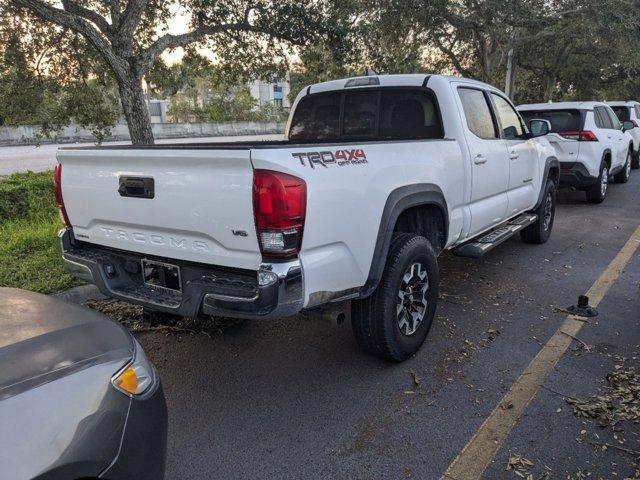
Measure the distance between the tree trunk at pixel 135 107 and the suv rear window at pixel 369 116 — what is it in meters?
2.90

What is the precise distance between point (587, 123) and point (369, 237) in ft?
24.3

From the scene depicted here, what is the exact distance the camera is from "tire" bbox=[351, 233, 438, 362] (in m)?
3.21

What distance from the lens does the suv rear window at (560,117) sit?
8742mm

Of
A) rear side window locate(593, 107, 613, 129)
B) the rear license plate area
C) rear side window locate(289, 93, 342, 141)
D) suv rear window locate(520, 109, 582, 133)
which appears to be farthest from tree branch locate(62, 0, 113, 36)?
rear side window locate(593, 107, 613, 129)

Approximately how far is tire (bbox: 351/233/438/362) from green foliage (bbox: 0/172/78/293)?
2.95 m

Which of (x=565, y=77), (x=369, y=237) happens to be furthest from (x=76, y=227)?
(x=565, y=77)

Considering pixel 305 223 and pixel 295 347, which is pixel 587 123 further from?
pixel 305 223

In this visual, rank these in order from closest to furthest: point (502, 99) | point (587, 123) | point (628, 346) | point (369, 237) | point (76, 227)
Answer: point (369, 237), point (76, 227), point (628, 346), point (502, 99), point (587, 123)

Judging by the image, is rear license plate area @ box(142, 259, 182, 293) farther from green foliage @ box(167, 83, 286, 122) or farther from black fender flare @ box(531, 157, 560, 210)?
green foliage @ box(167, 83, 286, 122)

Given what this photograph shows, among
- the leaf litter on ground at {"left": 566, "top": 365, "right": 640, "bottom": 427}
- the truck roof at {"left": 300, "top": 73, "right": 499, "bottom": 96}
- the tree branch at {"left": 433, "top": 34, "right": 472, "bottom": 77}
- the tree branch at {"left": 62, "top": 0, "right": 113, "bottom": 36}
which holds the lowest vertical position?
the leaf litter on ground at {"left": 566, "top": 365, "right": 640, "bottom": 427}

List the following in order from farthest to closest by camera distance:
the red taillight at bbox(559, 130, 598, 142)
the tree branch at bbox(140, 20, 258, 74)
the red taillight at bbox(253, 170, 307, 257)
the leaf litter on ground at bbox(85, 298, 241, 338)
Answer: the red taillight at bbox(559, 130, 598, 142) < the tree branch at bbox(140, 20, 258, 74) < the leaf litter on ground at bbox(85, 298, 241, 338) < the red taillight at bbox(253, 170, 307, 257)

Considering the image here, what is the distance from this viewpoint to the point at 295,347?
3799mm

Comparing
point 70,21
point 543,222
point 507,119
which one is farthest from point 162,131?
point 507,119

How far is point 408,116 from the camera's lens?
14.3 feet
